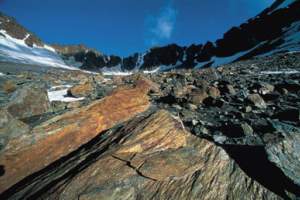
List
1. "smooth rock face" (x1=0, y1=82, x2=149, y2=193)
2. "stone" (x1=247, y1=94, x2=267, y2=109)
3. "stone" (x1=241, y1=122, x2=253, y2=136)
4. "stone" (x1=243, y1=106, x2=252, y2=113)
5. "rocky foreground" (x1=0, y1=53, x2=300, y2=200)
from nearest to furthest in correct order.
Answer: "rocky foreground" (x1=0, y1=53, x2=300, y2=200)
"smooth rock face" (x1=0, y1=82, x2=149, y2=193)
"stone" (x1=241, y1=122, x2=253, y2=136)
"stone" (x1=243, y1=106, x2=252, y2=113)
"stone" (x1=247, y1=94, x2=267, y2=109)

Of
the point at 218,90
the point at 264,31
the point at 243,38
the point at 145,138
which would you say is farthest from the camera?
the point at 243,38

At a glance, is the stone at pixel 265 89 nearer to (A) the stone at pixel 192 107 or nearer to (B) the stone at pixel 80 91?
(A) the stone at pixel 192 107

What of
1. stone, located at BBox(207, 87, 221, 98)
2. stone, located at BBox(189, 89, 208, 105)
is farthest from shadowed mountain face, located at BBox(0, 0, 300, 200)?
stone, located at BBox(207, 87, 221, 98)

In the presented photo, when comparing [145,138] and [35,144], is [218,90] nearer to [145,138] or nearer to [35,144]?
[145,138]

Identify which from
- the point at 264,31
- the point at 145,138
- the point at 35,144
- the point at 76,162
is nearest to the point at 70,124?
the point at 35,144

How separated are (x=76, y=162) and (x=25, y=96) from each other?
14.6 ft

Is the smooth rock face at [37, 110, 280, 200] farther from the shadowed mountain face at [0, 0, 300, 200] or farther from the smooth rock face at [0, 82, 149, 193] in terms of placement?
the smooth rock face at [0, 82, 149, 193]

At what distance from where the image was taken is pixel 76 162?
466cm

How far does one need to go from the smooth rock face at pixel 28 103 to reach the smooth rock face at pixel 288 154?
7214 mm

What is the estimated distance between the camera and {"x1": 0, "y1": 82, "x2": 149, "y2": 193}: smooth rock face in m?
5.21

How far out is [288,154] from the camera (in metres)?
3.89

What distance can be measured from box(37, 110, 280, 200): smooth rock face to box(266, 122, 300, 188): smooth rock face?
474 millimetres

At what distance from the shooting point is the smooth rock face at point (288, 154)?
3635mm

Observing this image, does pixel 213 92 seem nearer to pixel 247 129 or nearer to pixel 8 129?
pixel 247 129
